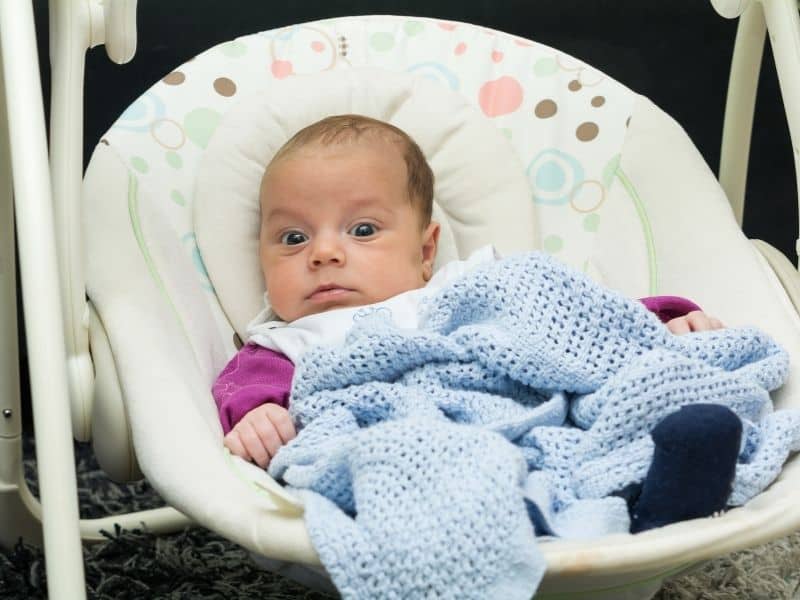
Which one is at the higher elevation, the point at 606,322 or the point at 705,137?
the point at 705,137

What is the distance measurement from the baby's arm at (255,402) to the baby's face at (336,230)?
79 mm

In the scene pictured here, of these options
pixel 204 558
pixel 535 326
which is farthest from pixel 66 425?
pixel 204 558

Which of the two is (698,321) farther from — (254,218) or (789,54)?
(254,218)

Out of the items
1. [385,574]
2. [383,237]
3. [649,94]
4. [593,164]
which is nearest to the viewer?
[385,574]

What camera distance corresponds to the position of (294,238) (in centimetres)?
122

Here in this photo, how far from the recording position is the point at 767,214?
2.00 meters

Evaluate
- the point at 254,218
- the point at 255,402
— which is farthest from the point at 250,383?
the point at 254,218

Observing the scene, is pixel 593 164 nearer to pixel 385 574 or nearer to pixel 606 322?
pixel 606 322

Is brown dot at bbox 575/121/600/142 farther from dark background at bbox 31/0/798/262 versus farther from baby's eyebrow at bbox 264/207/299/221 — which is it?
dark background at bbox 31/0/798/262

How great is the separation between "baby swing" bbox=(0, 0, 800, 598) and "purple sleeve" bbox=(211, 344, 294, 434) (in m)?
0.02

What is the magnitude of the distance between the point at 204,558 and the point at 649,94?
105cm

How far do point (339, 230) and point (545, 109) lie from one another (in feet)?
1.16

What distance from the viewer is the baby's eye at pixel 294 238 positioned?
122 centimetres

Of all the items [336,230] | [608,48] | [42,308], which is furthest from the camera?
[608,48]
